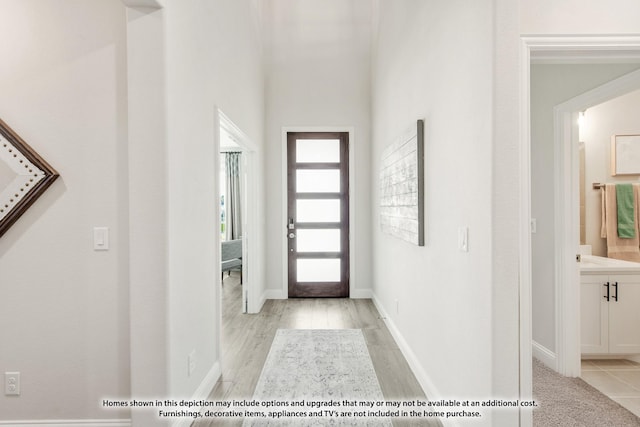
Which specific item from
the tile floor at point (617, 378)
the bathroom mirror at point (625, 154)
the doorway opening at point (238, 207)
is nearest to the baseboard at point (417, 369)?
the tile floor at point (617, 378)

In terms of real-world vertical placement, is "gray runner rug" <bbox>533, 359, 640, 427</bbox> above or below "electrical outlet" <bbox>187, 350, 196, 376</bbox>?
below

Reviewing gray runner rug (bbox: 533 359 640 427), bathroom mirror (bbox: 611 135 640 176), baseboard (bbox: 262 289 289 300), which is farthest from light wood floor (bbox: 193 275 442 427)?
bathroom mirror (bbox: 611 135 640 176)

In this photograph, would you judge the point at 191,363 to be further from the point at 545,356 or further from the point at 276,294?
the point at 276,294

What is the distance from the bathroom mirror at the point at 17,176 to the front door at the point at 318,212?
3467mm

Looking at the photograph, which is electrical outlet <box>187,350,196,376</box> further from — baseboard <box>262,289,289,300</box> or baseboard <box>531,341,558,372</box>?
baseboard <box>262,289,289,300</box>

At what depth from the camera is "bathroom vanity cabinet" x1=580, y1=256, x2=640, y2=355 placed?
2977 millimetres

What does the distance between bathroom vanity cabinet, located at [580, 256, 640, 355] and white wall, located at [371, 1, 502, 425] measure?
1420 mm

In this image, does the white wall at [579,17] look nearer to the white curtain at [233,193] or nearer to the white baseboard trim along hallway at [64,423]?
the white baseboard trim along hallway at [64,423]

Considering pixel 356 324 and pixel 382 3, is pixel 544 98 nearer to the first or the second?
pixel 382 3

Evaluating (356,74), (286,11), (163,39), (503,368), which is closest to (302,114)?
(356,74)

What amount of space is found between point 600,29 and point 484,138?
0.74 meters

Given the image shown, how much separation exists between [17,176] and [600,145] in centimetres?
458

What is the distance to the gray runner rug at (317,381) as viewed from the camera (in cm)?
226

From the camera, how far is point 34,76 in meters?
2.04
